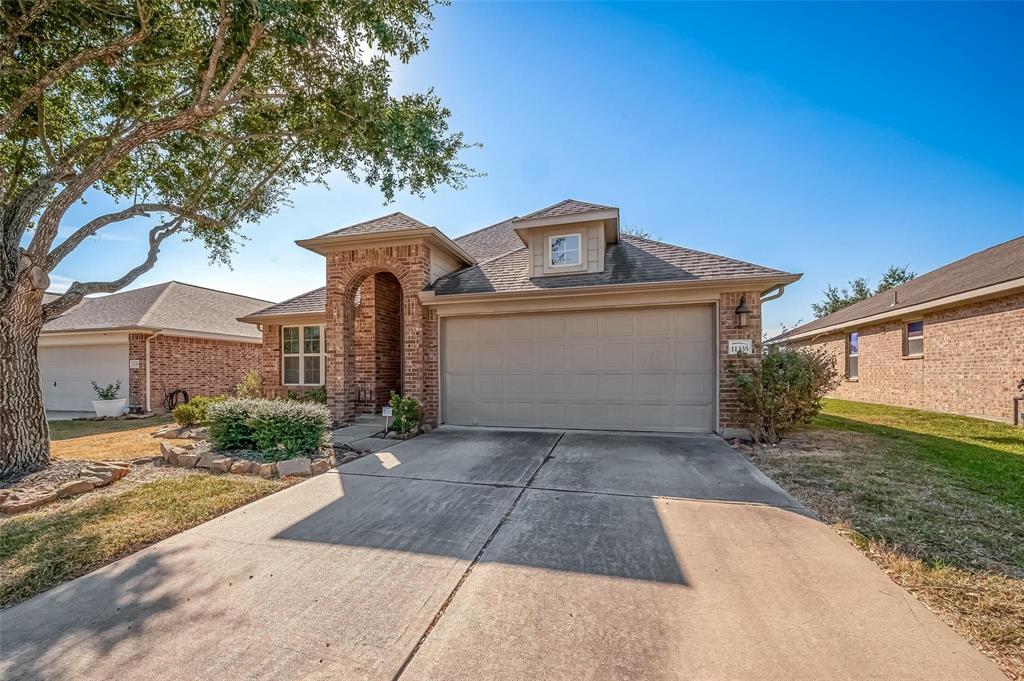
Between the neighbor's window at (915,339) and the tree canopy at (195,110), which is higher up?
the tree canopy at (195,110)

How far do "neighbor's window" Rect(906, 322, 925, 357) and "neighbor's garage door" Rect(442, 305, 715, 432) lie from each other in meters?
9.45

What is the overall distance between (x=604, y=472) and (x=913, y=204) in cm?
1384

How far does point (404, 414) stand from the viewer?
8070 mm

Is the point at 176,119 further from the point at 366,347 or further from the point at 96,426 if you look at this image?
the point at 96,426

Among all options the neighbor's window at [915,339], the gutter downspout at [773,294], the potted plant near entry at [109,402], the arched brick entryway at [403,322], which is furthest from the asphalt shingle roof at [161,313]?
the neighbor's window at [915,339]

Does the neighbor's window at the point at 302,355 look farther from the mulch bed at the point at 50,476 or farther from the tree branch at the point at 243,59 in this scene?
the tree branch at the point at 243,59

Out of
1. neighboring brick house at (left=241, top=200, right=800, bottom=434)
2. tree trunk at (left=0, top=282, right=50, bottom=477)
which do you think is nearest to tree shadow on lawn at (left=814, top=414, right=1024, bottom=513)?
neighboring brick house at (left=241, top=200, right=800, bottom=434)

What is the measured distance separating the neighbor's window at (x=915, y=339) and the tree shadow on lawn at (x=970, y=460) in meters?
5.50

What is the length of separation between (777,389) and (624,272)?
3.44 metres

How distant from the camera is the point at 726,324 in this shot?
7.69 meters

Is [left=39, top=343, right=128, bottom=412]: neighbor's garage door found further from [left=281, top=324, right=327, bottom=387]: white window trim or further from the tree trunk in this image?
the tree trunk

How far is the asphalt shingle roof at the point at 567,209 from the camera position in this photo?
29.4 feet

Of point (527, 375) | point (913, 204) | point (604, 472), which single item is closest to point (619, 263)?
point (527, 375)

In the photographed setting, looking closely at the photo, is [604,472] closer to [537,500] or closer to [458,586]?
[537,500]
